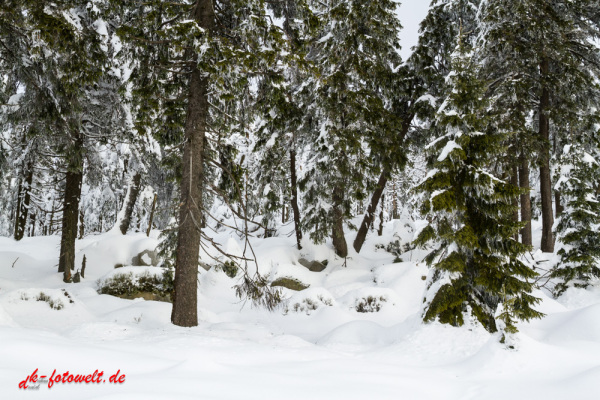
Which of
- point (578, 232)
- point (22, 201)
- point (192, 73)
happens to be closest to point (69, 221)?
point (192, 73)

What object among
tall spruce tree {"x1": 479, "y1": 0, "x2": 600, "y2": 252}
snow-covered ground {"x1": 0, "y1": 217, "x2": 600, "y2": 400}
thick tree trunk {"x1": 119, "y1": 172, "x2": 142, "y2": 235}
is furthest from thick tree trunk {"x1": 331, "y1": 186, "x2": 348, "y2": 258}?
thick tree trunk {"x1": 119, "y1": 172, "x2": 142, "y2": 235}

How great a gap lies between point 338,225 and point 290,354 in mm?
9932

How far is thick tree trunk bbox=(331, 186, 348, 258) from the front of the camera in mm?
14430

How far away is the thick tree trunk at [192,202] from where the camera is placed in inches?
276

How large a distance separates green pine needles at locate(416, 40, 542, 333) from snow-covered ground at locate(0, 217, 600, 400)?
54 centimetres

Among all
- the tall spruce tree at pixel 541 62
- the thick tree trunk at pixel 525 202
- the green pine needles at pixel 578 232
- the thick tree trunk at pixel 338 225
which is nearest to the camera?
the green pine needles at pixel 578 232

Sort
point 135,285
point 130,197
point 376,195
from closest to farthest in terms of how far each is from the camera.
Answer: point 135,285 → point 130,197 → point 376,195

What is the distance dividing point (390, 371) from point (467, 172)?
4.04m

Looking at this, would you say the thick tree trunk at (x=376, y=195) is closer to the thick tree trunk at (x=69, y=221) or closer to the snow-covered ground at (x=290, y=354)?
the snow-covered ground at (x=290, y=354)

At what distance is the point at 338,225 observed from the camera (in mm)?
15141

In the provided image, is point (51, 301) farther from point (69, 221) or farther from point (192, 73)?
point (192, 73)

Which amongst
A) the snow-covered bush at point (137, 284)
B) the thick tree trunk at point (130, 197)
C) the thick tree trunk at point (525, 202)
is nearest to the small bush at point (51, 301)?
the snow-covered bush at point (137, 284)

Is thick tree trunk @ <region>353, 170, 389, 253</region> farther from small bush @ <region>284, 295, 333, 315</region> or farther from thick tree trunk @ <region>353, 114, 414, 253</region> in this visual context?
small bush @ <region>284, 295, 333, 315</region>

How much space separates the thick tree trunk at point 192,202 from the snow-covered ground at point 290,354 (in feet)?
1.89
